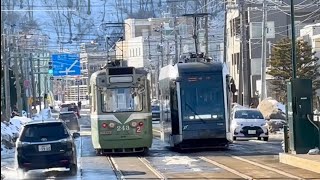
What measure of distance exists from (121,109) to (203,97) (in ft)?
10.3

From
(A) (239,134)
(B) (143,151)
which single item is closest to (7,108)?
(A) (239,134)

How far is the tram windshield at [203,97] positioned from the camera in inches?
1233

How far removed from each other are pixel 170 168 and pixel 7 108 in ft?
106

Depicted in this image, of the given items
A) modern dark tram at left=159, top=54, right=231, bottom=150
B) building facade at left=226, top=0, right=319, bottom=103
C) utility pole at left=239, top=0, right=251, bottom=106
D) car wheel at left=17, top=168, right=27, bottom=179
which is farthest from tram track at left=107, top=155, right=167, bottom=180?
building facade at left=226, top=0, right=319, bottom=103

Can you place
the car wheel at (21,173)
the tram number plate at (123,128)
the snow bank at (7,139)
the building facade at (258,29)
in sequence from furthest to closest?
1. the building facade at (258,29)
2. the snow bank at (7,139)
3. the tram number plate at (123,128)
4. the car wheel at (21,173)

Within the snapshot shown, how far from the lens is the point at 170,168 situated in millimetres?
25094

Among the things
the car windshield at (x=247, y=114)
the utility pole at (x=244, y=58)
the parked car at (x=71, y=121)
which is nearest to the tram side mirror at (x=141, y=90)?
the car windshield at (x=247, y=114)

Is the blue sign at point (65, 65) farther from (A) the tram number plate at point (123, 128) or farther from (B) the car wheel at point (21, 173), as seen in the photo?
(B) the car wheel at point (21, 173)

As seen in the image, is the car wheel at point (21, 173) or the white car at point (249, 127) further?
the white car at point (249, 127)

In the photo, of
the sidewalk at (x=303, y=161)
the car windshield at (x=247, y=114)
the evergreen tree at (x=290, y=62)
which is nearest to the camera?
the sidewalk at (x=303, y=161)

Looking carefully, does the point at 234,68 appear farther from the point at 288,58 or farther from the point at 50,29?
the point at 50,29

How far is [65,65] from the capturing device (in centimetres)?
7106

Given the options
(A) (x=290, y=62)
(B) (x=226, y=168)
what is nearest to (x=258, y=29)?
(A) (x=290, y=62)

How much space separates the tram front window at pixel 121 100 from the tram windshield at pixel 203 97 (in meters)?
1.75
